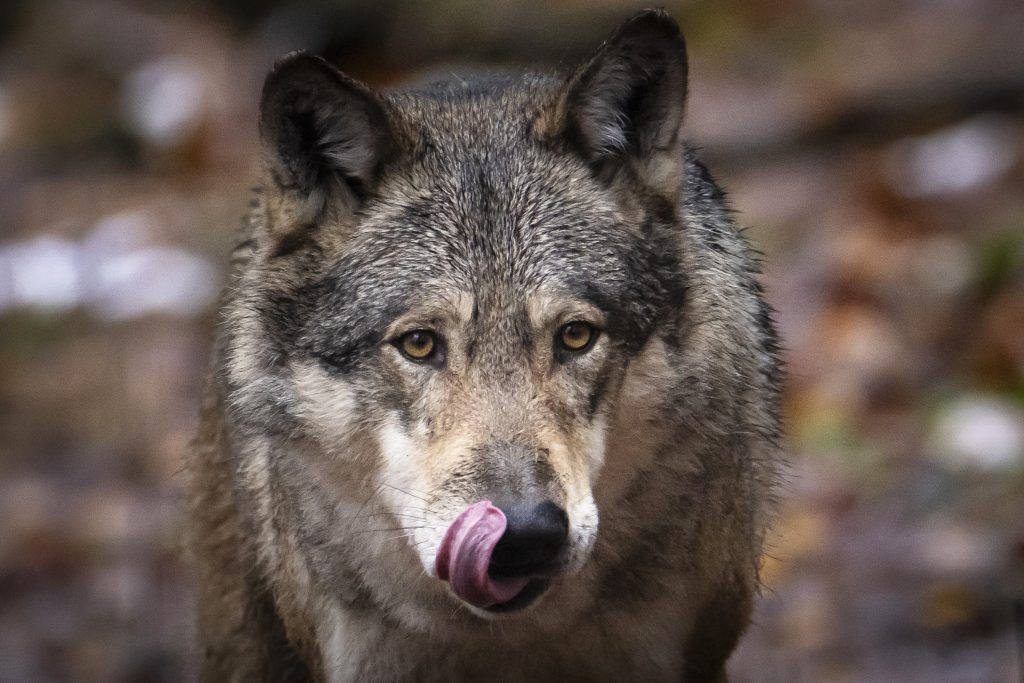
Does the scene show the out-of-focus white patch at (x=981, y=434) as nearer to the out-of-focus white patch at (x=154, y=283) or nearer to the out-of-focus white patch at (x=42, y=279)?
the out-of-focus white patch at (x=154, y=283)

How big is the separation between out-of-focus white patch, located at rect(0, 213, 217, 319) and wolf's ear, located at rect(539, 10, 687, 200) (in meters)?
6.32

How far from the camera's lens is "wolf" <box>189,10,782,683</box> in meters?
4.13

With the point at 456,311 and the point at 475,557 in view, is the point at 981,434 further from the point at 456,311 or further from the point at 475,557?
the point at 475,557

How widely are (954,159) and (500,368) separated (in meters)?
7.25

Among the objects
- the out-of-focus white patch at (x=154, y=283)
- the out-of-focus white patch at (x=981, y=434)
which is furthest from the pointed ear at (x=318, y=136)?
the out-of-focus white patch at (x=154, y=283)

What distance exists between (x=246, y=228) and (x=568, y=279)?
159cm

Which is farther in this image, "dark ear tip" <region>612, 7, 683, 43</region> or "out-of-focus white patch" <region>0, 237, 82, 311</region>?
"out-of-focus white patch" <region>0, 237, 82, 311</region>

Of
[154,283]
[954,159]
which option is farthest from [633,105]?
[154,283]

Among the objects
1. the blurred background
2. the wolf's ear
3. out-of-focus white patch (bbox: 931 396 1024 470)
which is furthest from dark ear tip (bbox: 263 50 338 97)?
out-of-focus white patch (bbox: 931 396 1024 470)

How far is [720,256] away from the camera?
4.82 m

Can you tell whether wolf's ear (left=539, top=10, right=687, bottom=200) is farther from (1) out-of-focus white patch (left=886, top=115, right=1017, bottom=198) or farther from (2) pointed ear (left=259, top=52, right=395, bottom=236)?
(1) out-of-focus white patch (left=886, top=115, right=1017, bottom=198)

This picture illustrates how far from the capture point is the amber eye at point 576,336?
165 inches

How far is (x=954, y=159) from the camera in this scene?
10336 mm

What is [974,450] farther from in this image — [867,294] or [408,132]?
[408,132]
